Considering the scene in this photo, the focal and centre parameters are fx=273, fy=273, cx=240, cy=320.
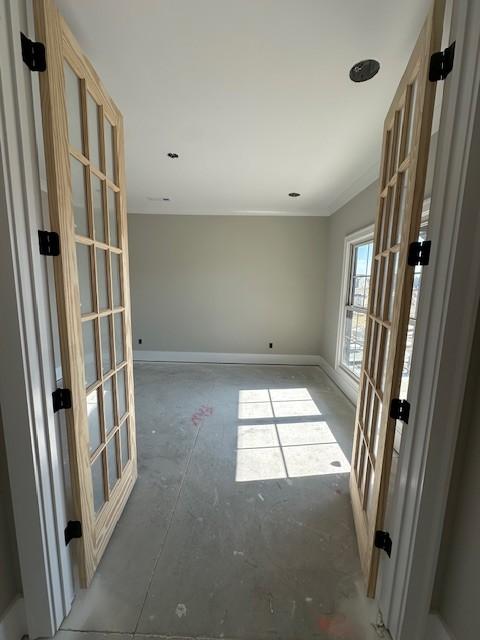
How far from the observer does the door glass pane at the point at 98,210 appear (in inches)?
52.5

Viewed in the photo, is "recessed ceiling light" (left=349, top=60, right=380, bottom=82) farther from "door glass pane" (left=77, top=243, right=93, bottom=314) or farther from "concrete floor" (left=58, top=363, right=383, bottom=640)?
"concrete floor" (left=58, top=363, right=383, bottom=640)

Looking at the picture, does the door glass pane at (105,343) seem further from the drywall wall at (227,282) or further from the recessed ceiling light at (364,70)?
the drywall wall at (227,282)

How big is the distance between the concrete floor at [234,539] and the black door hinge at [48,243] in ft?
4.82

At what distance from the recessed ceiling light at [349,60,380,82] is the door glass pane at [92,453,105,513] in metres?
2.40

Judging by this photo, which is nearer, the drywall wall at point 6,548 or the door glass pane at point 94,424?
the drywall wall at point 6,548

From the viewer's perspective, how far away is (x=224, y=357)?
183 inches

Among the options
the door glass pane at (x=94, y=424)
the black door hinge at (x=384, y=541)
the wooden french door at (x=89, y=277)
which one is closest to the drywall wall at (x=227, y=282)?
the wooden french door at (x=89, y=277)

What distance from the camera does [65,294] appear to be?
1.03 meters

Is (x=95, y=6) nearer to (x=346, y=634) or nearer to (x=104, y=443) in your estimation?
(x=104, y=443)

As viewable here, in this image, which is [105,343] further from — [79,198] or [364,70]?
[364,70]

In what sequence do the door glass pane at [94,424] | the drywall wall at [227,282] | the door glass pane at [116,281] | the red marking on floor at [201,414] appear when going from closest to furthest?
1. the door glass pane at [94,424]
2. the door glass pane at [116,281]
3. the red marking on floor at [201,414]
4. the drywall wall at [227,282]

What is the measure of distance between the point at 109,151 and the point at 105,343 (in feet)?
3.44

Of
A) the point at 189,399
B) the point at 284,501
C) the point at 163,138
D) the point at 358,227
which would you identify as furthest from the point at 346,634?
the point at 358,227

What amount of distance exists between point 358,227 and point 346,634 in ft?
10.7
